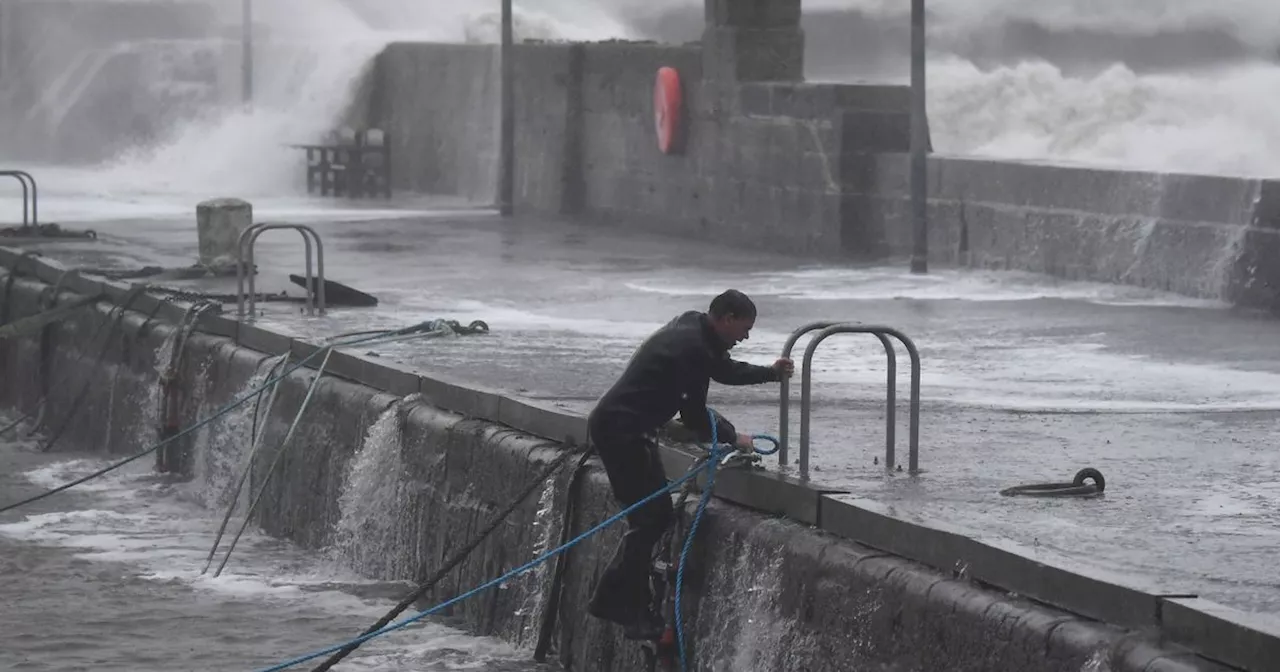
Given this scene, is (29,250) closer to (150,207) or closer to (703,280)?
(703,280)

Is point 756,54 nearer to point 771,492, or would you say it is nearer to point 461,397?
point 461,397

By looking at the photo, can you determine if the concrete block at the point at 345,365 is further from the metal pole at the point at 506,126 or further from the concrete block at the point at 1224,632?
the metal pole at the point at 506,126

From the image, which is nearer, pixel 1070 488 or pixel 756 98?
pixel 1070 488

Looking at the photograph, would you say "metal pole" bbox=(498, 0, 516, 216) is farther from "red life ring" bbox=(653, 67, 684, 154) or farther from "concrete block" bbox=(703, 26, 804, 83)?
"concrete block" bbox=(703, 26, 804, 83)

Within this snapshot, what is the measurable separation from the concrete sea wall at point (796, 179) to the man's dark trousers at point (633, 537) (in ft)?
28.1

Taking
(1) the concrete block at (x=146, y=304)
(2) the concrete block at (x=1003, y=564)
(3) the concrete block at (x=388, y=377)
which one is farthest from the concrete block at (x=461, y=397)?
(1) the concrete block at (x=146, y=304)

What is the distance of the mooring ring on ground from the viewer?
9.48m

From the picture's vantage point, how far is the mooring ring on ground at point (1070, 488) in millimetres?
9484

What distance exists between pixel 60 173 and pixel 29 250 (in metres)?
22.2

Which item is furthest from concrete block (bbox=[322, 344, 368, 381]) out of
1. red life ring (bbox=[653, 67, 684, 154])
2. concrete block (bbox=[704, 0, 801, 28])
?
red life ring (bbox=[653, 67, 684, 154])

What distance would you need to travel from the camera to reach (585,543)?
1075cm

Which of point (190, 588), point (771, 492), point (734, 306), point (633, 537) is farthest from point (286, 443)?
point (734, 306)

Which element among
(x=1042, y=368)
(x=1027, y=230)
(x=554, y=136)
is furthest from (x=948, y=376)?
(x=554, y=136)

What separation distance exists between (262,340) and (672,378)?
661cm
